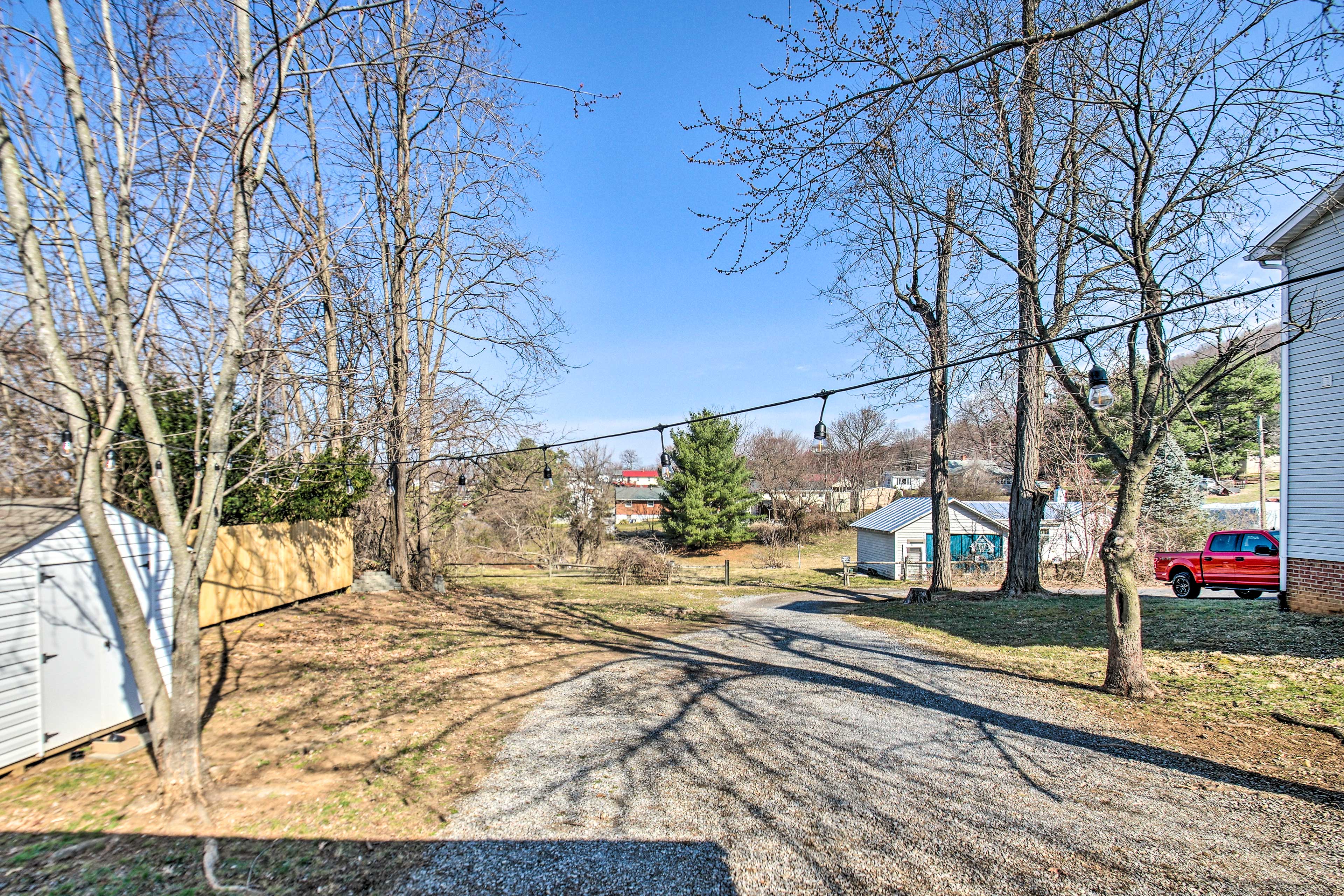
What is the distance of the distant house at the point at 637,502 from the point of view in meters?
65.5

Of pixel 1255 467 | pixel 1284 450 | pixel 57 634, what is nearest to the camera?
pixel 57 634

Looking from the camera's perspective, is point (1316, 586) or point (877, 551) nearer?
point (1316, 586)

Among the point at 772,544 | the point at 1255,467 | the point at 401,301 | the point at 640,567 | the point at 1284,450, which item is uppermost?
the point at 401,301

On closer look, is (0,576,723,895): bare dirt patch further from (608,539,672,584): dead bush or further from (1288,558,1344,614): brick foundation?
(1288,558,1344,614): brick foundation

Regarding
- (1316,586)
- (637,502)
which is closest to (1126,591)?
(1316,586)

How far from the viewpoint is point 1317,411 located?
888 cm

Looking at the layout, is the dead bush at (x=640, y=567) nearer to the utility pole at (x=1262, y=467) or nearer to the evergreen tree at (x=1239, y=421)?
the evergreen tree at (x=1239, y=421)

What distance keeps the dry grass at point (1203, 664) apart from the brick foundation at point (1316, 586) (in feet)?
1.07

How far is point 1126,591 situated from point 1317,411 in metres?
5.75

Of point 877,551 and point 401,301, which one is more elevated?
point 401,301

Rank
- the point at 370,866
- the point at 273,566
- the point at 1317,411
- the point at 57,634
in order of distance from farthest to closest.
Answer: the point at 273,566
the point at 1317,411
the point at 57,634
the point at 370,866

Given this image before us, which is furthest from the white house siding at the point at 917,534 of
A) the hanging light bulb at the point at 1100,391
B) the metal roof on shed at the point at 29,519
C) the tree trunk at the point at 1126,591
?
the metal roof on shed at the point at 29,519

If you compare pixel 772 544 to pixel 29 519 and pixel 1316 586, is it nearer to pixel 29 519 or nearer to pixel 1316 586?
pixel 1316 586

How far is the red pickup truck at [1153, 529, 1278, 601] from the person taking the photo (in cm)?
1235
